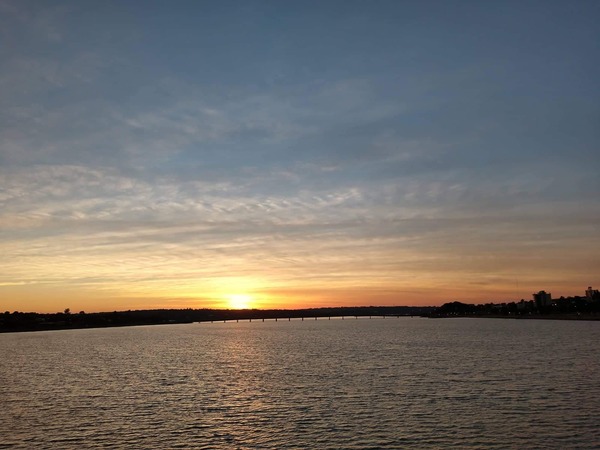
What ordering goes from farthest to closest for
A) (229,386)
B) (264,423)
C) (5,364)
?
(5,364)
(229,386)
(264,423)

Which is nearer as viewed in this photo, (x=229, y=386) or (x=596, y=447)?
(x=596, y=447)

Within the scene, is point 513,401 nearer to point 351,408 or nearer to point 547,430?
point 547,430

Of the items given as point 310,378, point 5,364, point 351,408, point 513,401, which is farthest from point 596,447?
point 5,364

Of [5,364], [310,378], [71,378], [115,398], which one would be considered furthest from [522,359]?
[5,364]

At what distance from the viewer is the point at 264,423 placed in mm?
54750

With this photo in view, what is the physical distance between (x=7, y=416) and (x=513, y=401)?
2254 inches

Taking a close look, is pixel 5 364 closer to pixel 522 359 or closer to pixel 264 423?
pixel 264 423

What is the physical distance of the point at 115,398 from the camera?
235ft

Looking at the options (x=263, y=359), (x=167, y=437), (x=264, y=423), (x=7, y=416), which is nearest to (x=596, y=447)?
(x=264, y=423)

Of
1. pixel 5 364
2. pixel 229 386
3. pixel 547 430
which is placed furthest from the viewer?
pixel 5 364

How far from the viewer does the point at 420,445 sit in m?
44.2

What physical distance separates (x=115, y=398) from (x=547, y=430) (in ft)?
172

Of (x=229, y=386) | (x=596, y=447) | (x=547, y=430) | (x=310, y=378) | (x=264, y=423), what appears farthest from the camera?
(x=310, y=378)

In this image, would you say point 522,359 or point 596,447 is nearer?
point 596,447
